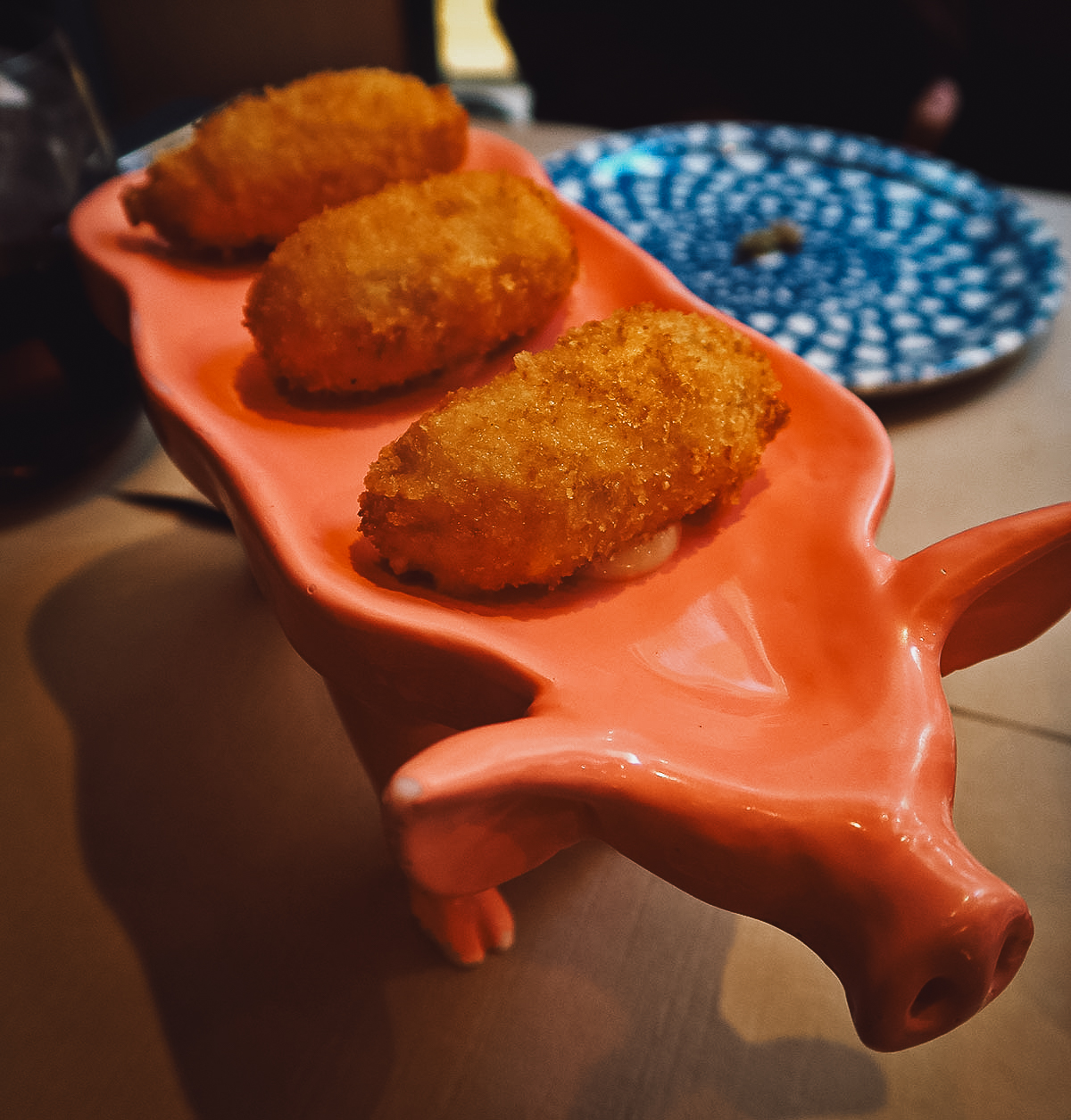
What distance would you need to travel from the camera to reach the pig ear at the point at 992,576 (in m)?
0.40

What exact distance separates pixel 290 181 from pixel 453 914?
56 centimetres

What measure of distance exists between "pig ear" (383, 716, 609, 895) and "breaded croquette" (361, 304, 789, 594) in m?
0.11

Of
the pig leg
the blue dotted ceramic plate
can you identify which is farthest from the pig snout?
the blue dotted ceramic plate

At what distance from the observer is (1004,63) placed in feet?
6.91

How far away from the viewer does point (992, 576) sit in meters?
0.40

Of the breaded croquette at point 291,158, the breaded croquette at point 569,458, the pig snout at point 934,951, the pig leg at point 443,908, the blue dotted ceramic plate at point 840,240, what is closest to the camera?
the pig snout at point 934,951

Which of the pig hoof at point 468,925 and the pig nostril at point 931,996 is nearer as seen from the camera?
the pig nostril at point 931,996

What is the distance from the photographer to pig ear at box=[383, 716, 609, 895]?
31cm

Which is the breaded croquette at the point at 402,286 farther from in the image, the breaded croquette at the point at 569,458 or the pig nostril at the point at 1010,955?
the pig nostril at the point at 1010,955

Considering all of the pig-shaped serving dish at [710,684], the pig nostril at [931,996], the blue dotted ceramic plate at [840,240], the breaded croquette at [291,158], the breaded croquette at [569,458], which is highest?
the breaded croquette at [291,158]

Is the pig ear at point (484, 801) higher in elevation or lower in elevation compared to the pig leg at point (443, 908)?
higher

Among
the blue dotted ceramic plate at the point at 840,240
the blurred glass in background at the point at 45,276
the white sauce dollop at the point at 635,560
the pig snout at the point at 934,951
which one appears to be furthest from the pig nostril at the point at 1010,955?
the blurred glass in background at the point at 45,276

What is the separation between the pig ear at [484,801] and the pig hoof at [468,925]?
0.20 m

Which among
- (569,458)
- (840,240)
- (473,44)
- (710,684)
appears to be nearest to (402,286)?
(569,458)
